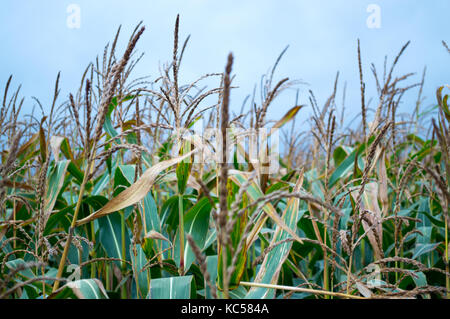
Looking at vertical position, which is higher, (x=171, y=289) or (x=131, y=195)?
(x=131, y=195)

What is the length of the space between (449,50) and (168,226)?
1732 mm

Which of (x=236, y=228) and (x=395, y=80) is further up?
(x=395, y=80)

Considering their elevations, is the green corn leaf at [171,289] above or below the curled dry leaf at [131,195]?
below

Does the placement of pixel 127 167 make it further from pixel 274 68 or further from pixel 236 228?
pixel 274 68

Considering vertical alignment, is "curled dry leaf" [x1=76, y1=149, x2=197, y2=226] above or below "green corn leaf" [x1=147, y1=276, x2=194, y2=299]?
above

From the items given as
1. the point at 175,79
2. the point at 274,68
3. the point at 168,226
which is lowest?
the point at 168,226

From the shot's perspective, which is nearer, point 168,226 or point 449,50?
point 449,50

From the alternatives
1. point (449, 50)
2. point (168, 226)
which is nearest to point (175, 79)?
point (168, 226)
